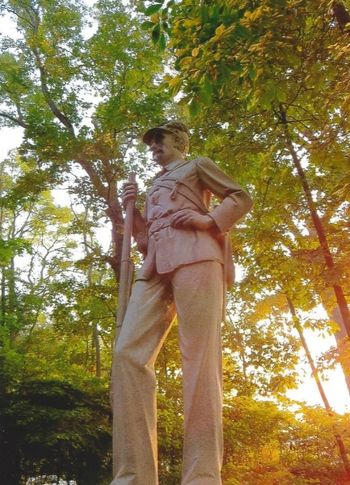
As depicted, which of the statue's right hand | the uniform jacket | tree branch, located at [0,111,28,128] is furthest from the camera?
tree branch, located at [0,111,28,128]

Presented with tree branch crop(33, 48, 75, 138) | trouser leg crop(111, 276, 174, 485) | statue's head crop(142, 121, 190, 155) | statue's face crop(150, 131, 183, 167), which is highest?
tree branch crop(33, 48, 75, 138)

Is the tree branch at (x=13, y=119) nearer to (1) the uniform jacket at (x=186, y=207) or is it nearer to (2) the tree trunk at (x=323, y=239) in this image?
A: (2) the tree trunk at (x=323, y=239)

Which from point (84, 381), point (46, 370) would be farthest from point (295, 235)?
point (46, 370)

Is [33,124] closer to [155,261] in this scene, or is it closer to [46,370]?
[46,370]

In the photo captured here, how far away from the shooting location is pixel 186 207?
9.98 feet

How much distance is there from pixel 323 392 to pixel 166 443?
6562 mm

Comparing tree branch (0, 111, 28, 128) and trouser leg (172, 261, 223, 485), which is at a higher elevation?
tree branch (0, 111, 28, 128)

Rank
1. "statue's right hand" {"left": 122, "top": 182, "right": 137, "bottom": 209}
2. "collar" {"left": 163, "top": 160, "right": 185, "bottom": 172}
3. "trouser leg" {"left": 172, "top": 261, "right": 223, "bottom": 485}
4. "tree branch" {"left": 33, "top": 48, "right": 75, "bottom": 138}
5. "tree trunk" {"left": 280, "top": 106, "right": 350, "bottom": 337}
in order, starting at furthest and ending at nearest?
1. "tree branch" {"left": 33, "top": 48, "right": 75, "bottom": 138}
2. "tree trunk" {"left": 280, "top": 106, "right": 350, "bottom": 337}
3. "collar" {"left": 163, "top": 160, "right": 185, "bottom": 172}
4. "statue's right hand" {"left": 122, "top": 182, "right": 137, "bottom": 209}
5. "trouser leg" {"left": 172, "top": 261, "right": 223, "bottom": 485}

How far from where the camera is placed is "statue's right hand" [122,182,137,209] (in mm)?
3172

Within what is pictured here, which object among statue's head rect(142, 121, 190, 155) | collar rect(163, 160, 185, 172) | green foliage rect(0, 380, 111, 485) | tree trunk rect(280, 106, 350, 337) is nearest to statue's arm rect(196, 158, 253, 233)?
collar rect(163, 160, 185, 172)

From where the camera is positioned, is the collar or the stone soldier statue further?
the collar

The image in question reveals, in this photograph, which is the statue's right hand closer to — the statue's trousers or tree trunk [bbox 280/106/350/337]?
the statue's trousers

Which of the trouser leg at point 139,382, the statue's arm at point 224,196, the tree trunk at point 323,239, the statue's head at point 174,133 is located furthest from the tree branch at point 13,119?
the trouser leg at point 139,382

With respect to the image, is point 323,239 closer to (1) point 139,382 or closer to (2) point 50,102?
(1) point 139,382
